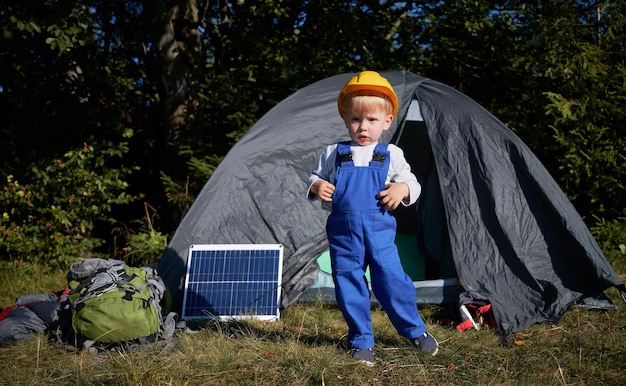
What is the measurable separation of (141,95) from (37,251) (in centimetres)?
238

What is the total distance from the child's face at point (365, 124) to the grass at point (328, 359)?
1.09 m

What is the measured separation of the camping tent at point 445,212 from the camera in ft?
11.8

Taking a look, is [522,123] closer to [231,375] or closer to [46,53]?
[231,375]

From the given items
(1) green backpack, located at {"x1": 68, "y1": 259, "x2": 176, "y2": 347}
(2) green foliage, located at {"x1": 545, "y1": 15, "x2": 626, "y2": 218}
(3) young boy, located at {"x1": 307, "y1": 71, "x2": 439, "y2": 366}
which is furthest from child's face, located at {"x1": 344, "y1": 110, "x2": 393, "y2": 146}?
(2) green foliage, located at {"x1": 545, "y1": 15, "x2": 626, "y2": 218}

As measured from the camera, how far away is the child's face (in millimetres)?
2627

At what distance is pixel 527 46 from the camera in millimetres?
5875

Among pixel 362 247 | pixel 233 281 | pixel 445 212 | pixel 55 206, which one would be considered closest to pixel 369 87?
pixel 362 247

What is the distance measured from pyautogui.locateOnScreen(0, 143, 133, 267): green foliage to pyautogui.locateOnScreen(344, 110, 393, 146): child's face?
3.55m

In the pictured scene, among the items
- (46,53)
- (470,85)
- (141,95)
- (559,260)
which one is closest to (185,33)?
(141,95)

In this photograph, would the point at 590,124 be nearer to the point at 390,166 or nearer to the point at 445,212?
the point at 445,212

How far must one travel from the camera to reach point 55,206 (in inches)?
206

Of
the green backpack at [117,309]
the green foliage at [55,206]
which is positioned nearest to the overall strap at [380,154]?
the green backpack at [117,309]

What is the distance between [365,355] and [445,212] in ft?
5.21

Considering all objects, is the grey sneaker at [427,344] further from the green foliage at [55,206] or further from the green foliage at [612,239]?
the green foliage at [55,206]
